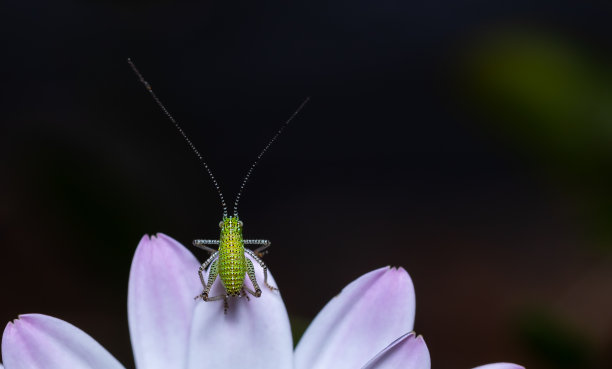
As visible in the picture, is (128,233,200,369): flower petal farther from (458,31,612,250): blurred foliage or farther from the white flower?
(458,31,612,250): blurred foliage

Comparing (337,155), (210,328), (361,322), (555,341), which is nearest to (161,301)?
(210,328)

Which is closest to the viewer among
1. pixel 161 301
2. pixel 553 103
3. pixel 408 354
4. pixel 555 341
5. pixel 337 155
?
pixel 408 354

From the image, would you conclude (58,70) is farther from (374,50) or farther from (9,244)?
(374,50)

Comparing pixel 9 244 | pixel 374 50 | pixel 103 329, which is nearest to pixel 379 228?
pixel 374 50

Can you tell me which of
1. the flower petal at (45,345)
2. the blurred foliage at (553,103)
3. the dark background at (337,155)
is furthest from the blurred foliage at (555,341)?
the flower petal at (45,345)

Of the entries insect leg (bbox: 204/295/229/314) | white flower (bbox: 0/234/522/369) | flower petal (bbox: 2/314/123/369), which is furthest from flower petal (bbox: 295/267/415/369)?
flower petal (bbox: 2/314/123/369)

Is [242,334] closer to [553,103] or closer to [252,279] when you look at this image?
[252,279]
